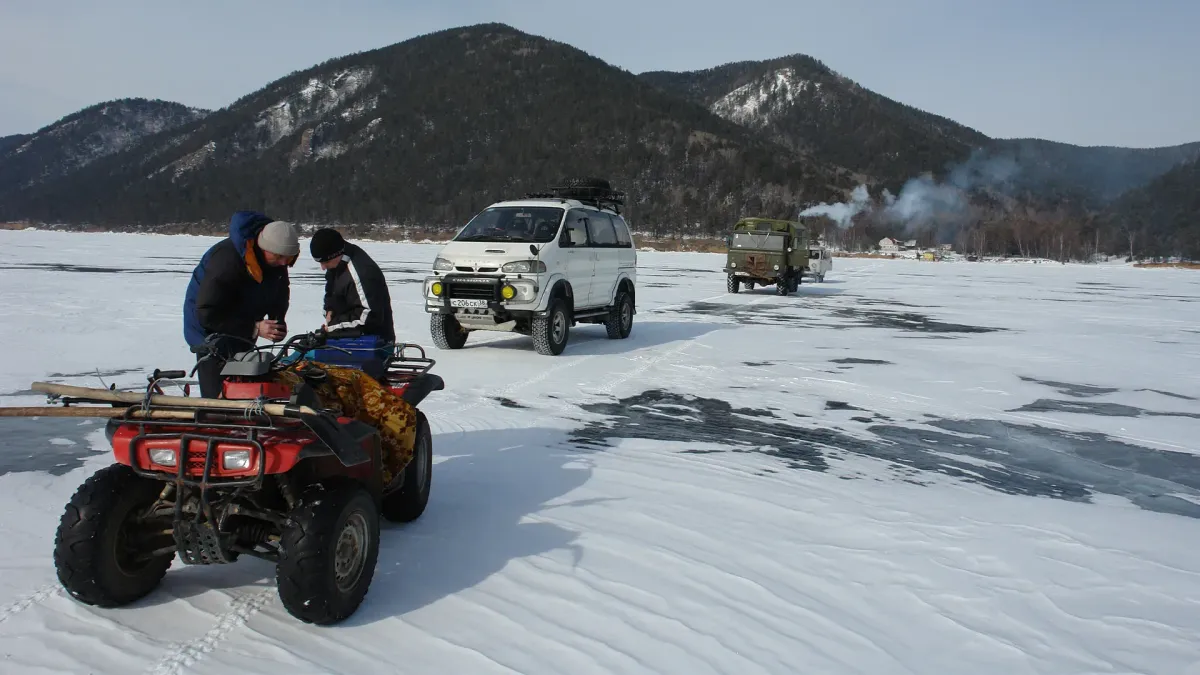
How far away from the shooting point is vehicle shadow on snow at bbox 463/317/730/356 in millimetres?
12430

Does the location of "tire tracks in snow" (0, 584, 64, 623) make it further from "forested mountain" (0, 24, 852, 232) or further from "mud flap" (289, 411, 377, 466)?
"forested mountain" (0, 24, 852, 232)

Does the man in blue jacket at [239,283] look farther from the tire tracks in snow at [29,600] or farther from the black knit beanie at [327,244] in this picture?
the tire tracks in snow at [29,600]

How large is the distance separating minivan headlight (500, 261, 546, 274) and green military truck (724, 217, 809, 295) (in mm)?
15743

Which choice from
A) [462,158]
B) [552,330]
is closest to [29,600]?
[552,330]

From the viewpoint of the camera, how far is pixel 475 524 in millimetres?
4719

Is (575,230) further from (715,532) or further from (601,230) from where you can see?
(715,532)

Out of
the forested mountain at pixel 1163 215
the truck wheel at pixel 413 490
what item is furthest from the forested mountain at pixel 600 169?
the truck wheel at pixel 413 490

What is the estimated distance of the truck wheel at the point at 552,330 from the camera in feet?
36.4

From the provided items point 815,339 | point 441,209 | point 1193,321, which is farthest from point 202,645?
point 441,209

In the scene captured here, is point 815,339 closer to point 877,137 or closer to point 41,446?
point 41,446

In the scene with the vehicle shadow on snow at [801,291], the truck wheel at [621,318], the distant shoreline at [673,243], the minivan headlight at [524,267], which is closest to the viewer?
the minivan headlight at [524,267]

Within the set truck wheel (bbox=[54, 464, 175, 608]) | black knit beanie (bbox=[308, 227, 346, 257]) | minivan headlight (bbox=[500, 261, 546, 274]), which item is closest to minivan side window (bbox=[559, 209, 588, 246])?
minivan headlight (bbox=[500, 261, 546, 274])

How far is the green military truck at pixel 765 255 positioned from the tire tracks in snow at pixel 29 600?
23.3 metres

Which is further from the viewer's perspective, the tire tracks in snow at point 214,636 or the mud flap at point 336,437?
the mud flap at point 336,437
